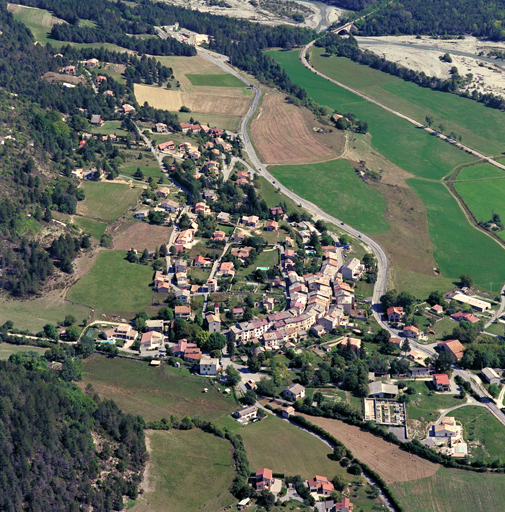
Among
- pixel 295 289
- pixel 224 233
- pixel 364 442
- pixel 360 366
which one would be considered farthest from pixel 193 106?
pixel 364 442

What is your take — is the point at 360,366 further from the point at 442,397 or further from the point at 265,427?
the point at 265,427

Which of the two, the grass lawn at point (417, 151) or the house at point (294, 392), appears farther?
the grass lawn at point (417, 151)

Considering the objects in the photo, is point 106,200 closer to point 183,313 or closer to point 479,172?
point 183,313

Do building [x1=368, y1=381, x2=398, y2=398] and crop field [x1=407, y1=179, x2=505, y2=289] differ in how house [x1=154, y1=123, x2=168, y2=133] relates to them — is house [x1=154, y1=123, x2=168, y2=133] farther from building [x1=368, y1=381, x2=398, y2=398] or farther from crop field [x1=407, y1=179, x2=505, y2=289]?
building [x1=368, y1=381, x2=398, y2=398]

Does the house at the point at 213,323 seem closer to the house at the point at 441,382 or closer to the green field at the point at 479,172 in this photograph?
the house at the point at 441,382

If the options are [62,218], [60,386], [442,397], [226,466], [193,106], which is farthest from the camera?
[193,106]

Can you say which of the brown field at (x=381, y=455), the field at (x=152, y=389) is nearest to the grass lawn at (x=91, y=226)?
the field at (x=152, y=389)

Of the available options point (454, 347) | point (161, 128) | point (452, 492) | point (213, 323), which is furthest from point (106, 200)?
point (452, 492)
